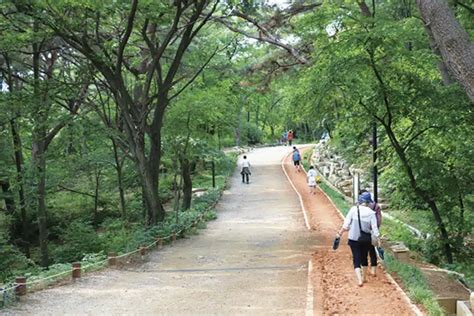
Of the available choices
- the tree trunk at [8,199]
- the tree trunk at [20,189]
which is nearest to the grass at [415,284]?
the tree trunk at [20,189]

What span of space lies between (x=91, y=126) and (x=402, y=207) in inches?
421

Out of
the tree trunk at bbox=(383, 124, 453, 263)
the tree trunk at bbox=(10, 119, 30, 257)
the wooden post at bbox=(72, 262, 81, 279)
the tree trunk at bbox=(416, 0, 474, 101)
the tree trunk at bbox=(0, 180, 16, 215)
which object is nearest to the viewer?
the tree trunk at bbox=(416, 0, 474, 101)

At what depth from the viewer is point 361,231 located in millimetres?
8641

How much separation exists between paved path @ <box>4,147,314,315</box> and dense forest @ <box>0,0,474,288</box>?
2.79 meters

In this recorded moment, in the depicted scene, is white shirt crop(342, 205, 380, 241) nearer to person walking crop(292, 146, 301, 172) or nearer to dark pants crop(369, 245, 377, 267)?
dark pants crop(369, 245, 377, 267)

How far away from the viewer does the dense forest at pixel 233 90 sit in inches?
464

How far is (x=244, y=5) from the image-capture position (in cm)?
1530

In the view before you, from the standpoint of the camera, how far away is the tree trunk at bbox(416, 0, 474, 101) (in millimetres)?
7723

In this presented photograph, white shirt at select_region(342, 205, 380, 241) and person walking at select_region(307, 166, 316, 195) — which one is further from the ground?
white shirt at select_region(342, 205, 380, 241)

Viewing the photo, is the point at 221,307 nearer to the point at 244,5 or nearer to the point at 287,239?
the point at 287,239

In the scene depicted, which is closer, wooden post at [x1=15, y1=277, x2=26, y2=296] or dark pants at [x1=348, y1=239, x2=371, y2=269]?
wooden post at [x1=15, y1=277, x2=26, y2=296]

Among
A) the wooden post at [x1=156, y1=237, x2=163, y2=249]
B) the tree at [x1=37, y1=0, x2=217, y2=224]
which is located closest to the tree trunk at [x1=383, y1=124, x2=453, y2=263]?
the tree at [x1=37, y1=0, x2=217, y2=224]

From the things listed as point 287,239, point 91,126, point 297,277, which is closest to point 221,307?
→ point 297,277

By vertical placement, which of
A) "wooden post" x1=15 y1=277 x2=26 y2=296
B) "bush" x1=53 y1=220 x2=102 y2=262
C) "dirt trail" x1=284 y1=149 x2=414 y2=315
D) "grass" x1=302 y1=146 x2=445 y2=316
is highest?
"wooden post" x1=15 y1=277 x2=26 y2=296
